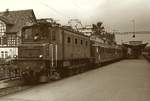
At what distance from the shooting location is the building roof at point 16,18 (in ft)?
142

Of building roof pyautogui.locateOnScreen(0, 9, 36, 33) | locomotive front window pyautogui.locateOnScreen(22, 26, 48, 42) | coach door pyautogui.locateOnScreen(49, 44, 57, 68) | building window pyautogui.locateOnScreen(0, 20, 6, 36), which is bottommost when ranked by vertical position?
→ coach door pyautogui.locateOnScreen(49, 44, 57, 68)

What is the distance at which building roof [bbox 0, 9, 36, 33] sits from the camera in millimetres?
43250

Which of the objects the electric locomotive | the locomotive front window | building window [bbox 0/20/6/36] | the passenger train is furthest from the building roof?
the locomotive front window

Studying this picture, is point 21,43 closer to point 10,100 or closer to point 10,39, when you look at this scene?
point 10,100

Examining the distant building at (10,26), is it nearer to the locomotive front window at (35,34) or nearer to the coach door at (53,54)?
the locomotive front window at (35,34)

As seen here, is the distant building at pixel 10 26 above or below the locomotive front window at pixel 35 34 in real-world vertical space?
above

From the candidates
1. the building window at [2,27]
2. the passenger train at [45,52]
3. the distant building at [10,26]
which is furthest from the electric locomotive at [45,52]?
the building window at [2,27]

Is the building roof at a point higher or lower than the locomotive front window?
higher

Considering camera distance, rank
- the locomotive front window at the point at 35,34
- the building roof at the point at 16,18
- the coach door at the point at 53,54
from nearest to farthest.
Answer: the coach door at the point at 53,54 < the locomotive front window at the point at 35,34 < the building roof at the point at 16,18

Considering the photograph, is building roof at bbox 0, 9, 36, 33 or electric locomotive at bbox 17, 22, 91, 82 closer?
electric locomotive at bbox 17, 22, 91, 82

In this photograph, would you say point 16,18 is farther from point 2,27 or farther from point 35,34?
point 35,34

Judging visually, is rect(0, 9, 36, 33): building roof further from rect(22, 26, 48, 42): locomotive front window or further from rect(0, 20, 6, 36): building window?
rect(22, 26, 48, 42): locomotive front window

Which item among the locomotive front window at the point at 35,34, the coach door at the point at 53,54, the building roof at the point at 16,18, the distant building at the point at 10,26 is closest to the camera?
the coach door at the point at 53,54

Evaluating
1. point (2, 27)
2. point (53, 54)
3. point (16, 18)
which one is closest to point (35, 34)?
point (53, 54)
